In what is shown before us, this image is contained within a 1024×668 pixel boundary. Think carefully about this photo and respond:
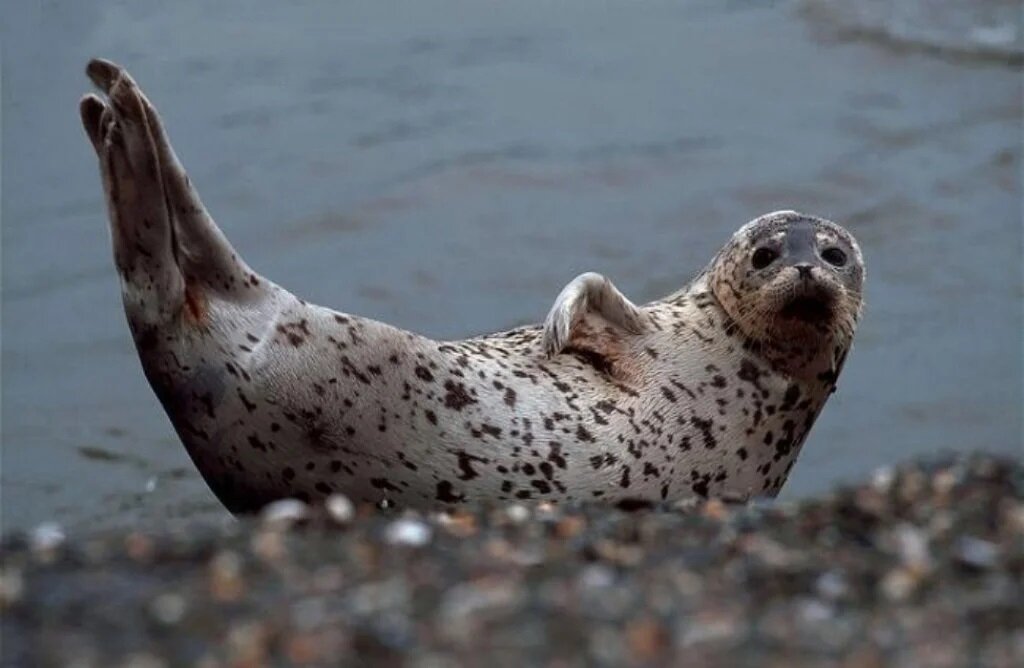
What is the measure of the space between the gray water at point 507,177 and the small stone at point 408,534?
4.33m

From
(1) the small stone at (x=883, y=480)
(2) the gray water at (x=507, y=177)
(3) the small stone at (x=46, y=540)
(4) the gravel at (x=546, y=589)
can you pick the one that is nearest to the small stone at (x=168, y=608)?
(4) the gravel at (x=546, y=589)

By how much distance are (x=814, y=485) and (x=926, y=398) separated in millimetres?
968

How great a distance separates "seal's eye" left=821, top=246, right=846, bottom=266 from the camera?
7.24 metres

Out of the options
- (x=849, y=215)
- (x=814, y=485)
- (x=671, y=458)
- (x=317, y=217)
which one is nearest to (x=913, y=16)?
(x=849, y=215)

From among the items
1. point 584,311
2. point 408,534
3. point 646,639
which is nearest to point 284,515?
point 408,534

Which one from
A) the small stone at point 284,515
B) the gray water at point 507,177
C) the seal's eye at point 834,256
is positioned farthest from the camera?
the gray water at point 507,177

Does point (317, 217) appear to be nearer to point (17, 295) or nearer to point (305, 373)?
point (17, 295)

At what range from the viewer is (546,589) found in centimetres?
370

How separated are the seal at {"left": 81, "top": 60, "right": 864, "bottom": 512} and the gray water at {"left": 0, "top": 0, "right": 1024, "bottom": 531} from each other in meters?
1.88

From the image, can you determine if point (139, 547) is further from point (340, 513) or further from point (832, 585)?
point (832, 585)

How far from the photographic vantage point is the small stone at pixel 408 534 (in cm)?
407

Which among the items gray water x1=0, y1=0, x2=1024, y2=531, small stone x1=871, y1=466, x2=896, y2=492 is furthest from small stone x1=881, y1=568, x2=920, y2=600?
gray water x1=0, y1=0, x2=1024, y2=531

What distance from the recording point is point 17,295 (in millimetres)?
10500

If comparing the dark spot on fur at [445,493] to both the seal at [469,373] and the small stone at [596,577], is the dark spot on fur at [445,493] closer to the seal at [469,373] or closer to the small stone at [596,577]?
the seal at [469,373]
